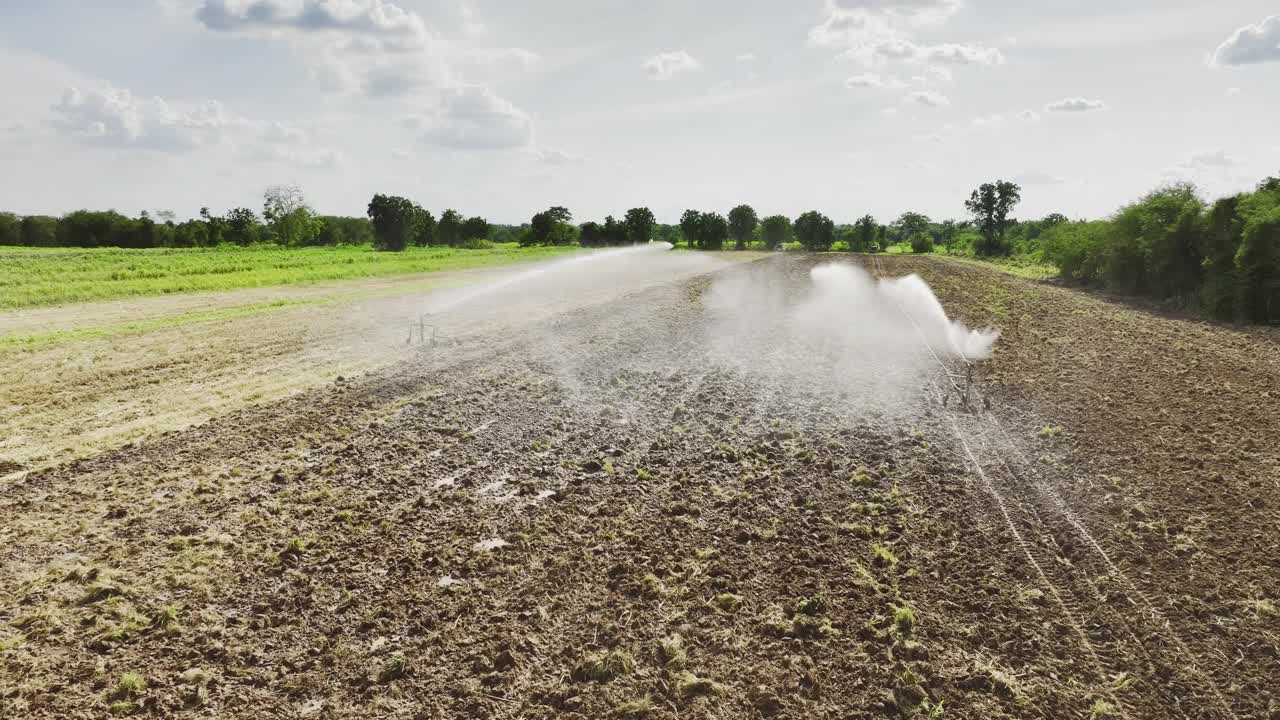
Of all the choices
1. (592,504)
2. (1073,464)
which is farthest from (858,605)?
(1073,464)

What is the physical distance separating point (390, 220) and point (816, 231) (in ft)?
294

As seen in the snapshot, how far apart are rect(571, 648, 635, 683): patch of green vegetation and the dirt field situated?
0.8 inches

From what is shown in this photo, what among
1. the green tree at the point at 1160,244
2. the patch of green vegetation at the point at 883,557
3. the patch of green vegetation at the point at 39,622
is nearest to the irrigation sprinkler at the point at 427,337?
the patch of green vegetation at the point at 39,622

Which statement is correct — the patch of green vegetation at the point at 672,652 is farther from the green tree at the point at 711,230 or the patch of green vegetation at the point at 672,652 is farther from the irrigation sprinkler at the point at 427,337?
the green tree at the point at 711,230

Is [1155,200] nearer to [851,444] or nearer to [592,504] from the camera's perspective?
[851,444]

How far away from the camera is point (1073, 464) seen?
9617mm

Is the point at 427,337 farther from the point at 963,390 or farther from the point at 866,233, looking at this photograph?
the point at 866,233

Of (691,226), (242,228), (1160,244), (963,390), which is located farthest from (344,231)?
(963,390)

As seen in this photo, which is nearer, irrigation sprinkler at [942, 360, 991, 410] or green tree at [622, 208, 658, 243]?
irrigation sprinkler at [942, 360, 991, 410]

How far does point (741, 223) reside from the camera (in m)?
145

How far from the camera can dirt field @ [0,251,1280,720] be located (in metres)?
5.16

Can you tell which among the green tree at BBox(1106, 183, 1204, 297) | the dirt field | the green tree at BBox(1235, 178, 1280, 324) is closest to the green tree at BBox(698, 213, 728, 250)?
the green tree at BBox(1106, 183, 1204, 297)

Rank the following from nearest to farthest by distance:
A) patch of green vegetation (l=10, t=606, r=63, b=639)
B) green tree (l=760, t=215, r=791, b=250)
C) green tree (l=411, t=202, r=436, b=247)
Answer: patch of green vegetation (l=10, t=606, r=63, b=639), green tree (l=411, t=202, r=436, b=247), green tree (l=760, t=215, r=791, b=250)

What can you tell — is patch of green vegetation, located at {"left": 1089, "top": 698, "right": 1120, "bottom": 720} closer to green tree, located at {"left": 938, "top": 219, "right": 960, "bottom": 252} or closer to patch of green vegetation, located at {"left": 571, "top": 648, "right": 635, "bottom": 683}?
patch of green vegetation, located at {"left": 571, "top": 648, "right": 635, "bottom": 683}
